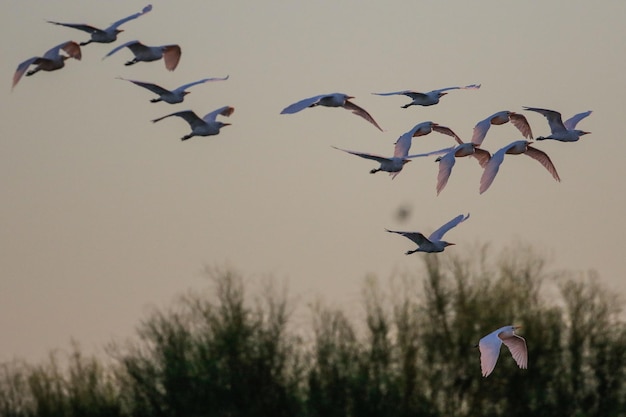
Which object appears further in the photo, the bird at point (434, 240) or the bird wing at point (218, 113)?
the bird wing at point (218, 113)

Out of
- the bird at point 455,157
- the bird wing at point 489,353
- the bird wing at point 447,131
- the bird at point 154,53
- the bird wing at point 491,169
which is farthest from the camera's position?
the bird wing at point 447,131

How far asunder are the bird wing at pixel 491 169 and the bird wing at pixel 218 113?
3.70m

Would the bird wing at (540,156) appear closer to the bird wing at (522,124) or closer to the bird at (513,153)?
the bird at (513,153)

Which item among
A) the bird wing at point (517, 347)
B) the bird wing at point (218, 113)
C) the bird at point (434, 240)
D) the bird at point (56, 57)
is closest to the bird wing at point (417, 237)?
the bird at point (434, 240)

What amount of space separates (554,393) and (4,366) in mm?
15906

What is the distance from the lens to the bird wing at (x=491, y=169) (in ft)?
74.5

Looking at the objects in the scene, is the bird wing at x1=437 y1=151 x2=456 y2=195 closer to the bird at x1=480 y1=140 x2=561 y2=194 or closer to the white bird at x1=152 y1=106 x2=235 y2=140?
the bird at x1=480 y1=140 x2=561 y2=194

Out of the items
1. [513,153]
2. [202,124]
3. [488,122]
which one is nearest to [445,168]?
[513,153]

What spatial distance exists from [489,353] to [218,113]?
5.31m

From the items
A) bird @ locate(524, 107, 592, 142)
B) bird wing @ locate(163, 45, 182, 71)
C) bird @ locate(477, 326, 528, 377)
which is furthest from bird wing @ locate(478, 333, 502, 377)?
bird wing @ locate(163, 45, 182, 71)

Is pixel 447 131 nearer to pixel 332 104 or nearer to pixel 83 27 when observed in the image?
pixel 332 104

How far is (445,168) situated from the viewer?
2358 centimetres

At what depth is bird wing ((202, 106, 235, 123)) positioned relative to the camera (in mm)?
25125

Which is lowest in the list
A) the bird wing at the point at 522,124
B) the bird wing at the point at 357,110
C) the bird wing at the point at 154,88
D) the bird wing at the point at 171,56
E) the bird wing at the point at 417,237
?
the bird wing at the point at 417,237
